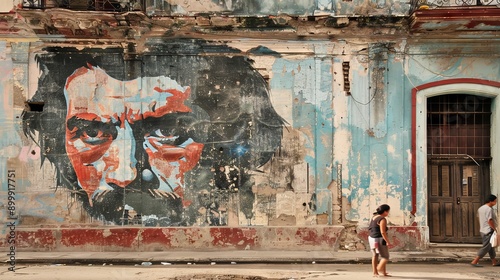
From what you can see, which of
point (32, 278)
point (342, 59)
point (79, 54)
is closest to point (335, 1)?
point (342, 59)

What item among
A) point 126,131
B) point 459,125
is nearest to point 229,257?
point 126,131

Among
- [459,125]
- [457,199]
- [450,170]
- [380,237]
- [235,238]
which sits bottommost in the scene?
[235,238]

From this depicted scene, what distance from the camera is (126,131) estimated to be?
13.3 metres

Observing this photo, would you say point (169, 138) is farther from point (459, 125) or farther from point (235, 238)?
point (459, 125)

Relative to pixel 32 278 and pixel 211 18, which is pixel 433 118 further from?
pixel 32 278

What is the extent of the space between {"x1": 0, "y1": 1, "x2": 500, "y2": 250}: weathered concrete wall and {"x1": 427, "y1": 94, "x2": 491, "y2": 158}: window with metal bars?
1.59 feet

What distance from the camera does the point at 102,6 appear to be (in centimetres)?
1340

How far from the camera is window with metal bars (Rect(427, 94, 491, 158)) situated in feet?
44.3

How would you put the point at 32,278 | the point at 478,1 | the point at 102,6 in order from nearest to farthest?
the point at 32,278, the point at 478,1, the point at 102,6

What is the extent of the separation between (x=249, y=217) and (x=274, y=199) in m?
0.71

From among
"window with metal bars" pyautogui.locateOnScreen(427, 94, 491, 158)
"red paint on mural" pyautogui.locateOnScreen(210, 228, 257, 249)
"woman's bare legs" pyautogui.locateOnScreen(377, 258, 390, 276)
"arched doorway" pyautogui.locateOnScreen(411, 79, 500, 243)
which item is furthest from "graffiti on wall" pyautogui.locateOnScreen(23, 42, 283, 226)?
"woman's bare legs" pyautogui.locateOnScreen(377, 258, 390, 276)

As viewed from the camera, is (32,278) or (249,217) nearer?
(32,278)

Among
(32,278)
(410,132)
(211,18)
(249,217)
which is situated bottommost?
(32,278)

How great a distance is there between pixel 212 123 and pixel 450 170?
573cm
